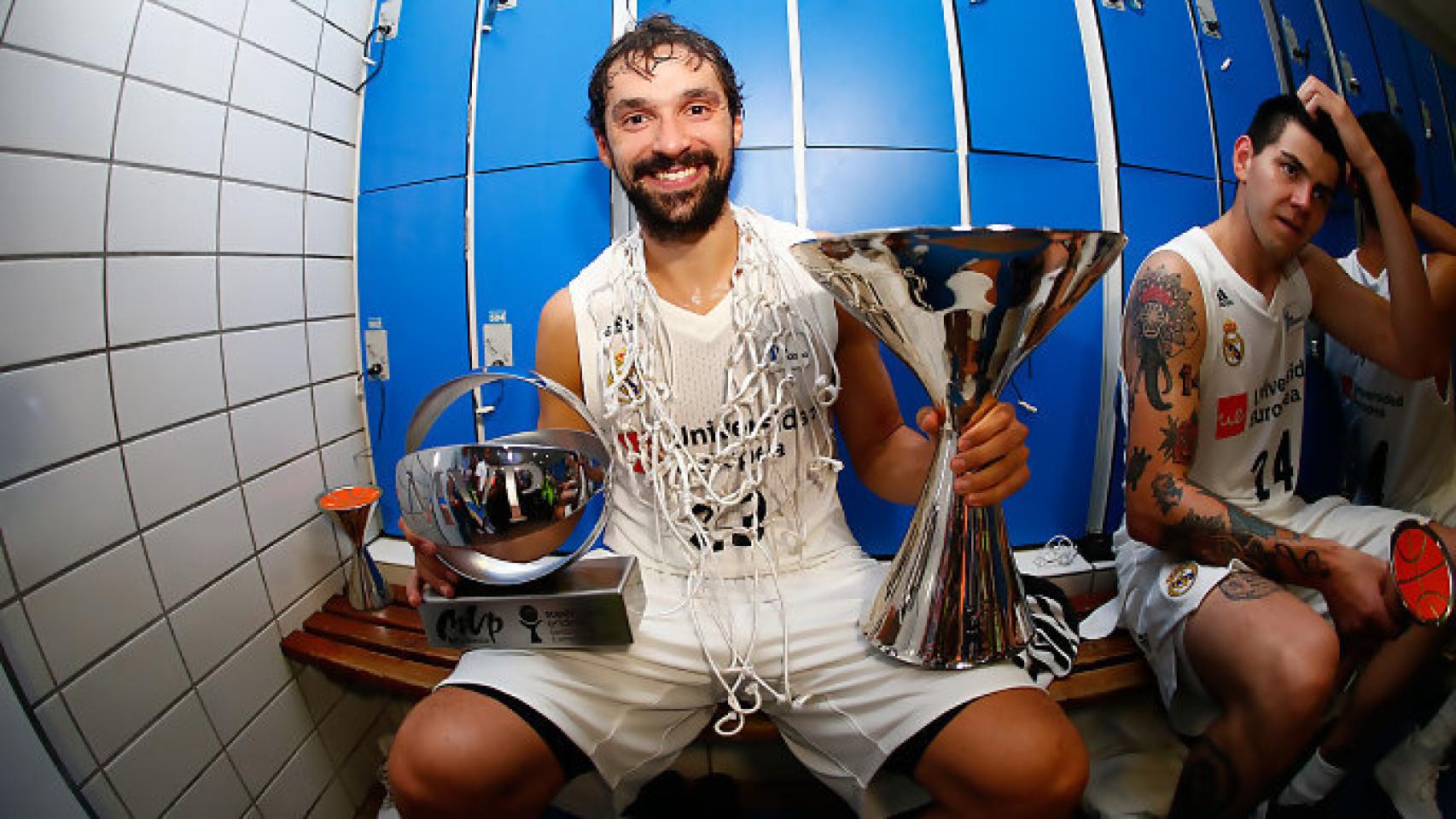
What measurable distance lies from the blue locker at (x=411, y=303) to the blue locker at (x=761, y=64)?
20.1 inches

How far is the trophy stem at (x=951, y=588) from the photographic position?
56 cm

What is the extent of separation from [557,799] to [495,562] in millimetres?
384

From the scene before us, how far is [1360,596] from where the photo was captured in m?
0.54

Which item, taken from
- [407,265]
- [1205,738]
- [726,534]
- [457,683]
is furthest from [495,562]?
[1205,738]

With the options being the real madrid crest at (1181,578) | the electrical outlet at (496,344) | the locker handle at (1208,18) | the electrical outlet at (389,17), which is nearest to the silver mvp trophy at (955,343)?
the real madrid crest at (1181,578)

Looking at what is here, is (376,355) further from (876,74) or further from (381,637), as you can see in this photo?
(876,74)

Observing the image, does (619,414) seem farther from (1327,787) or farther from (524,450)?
(1327,787)

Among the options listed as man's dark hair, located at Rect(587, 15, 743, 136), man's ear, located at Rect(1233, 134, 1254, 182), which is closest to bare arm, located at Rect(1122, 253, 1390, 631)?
man's ear, located at Rect(1233, 134, 1254, 182)

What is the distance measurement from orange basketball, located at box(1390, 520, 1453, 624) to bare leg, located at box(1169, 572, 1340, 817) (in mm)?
115

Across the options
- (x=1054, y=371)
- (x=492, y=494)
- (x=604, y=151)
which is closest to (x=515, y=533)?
(x=492, y=494)

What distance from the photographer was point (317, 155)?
0.72 m

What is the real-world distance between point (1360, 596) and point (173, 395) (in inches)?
50.1

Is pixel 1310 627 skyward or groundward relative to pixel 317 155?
groundward

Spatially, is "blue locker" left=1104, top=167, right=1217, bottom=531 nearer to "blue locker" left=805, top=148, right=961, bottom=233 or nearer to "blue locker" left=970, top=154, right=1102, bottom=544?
"blue locker" left=970, top=154, right=1102, bottom=544
